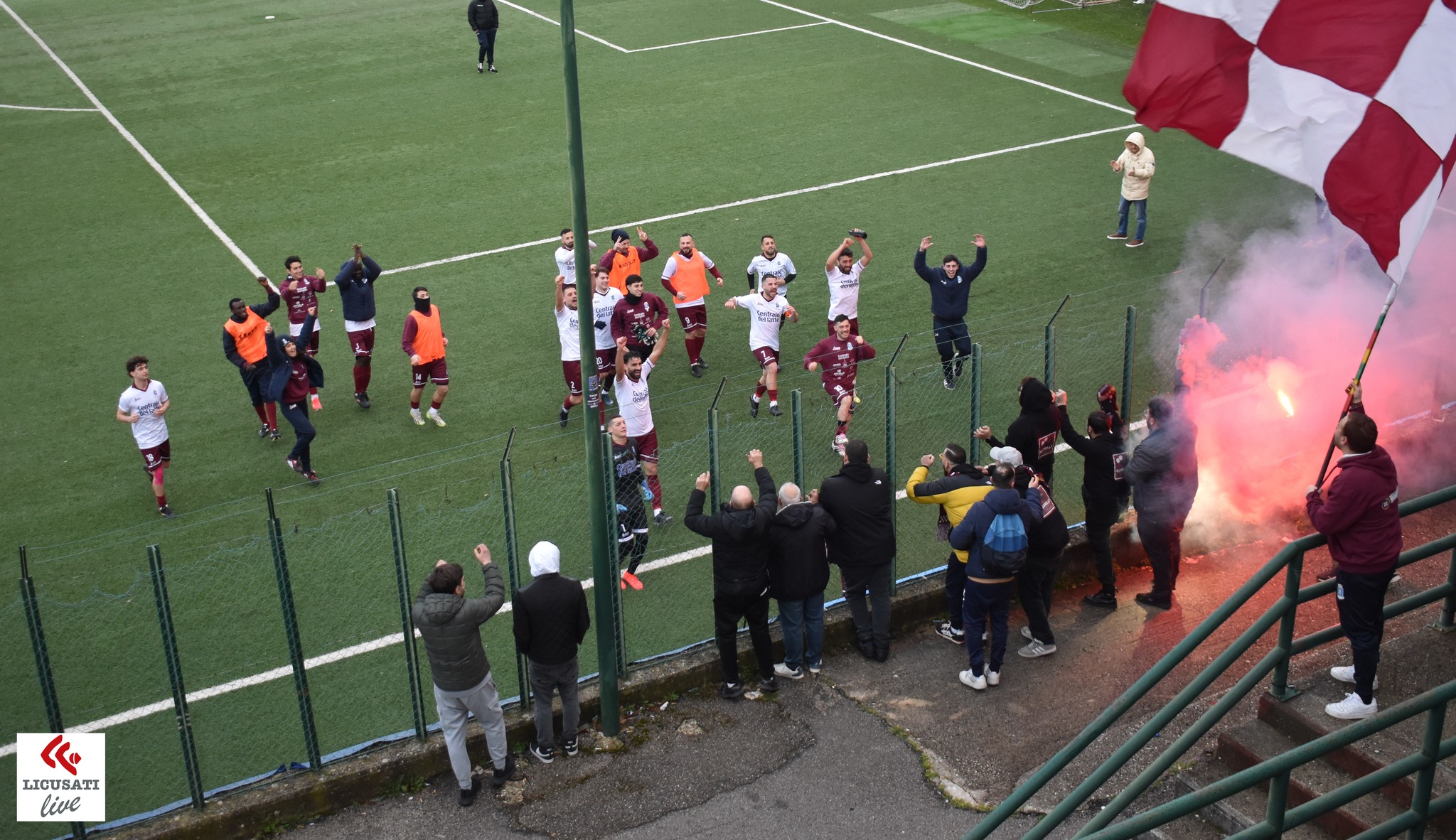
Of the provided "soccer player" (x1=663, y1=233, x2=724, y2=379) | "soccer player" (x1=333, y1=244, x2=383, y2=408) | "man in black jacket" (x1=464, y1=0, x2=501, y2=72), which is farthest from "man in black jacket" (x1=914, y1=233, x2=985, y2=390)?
"man in black jacket" (x1=464, y1=0, x2=501, y2=72)

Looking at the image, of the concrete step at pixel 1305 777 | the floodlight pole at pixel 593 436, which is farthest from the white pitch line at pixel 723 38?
the concrete step at pixel 1305 777

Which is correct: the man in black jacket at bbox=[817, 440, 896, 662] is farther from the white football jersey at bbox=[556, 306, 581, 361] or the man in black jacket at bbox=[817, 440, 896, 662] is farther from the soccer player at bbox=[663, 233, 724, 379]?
the soccer player at bbox=[663, 233, 724, 379]

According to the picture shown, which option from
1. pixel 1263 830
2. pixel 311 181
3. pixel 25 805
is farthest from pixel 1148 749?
pixel 311 181

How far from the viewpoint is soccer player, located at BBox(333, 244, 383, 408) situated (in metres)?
14.8

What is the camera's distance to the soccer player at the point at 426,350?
13.9 m

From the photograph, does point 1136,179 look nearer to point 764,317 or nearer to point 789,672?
point 764,317

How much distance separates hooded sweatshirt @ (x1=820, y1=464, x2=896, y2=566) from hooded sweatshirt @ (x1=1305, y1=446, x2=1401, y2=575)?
11.2 ft

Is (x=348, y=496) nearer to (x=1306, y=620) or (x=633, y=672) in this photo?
(x=633, y=672)

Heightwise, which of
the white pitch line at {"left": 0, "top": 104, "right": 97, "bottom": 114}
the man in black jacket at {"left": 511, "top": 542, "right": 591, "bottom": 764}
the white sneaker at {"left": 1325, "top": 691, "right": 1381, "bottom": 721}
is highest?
the white pitch line at {"left": 0, "top": 104, "right": 97, "bottom": 114}

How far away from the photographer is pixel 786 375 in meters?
15.4

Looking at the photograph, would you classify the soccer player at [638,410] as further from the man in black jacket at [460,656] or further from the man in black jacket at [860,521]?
the man in black jacket at [460,656]

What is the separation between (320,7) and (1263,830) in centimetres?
3663

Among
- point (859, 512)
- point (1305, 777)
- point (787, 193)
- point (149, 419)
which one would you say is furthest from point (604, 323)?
point (1305, 777)

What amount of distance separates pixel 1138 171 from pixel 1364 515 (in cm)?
1206
